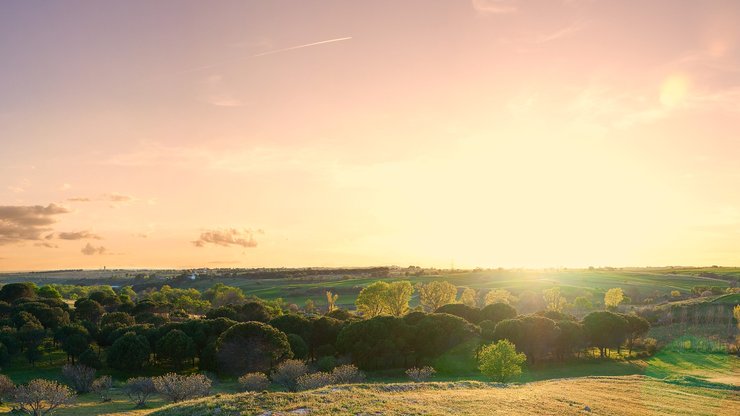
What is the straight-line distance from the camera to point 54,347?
9962 cm

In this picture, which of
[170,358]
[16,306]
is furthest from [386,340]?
[16,306]

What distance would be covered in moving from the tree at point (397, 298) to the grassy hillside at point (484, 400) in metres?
74.3

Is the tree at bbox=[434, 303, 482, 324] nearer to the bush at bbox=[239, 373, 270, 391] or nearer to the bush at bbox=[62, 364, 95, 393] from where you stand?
A: the bush at bbox=[239, 373, 270, 391]

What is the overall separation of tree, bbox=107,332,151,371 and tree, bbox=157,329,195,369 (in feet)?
8.45

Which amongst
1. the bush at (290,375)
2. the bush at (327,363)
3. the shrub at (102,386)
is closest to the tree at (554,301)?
the bush at (327,363)

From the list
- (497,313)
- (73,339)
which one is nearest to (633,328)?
(497,313)

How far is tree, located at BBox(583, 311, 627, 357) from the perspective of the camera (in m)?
98.2

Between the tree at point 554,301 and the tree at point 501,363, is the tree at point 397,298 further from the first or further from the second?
the tree at point 501,363

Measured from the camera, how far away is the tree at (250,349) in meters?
79.6

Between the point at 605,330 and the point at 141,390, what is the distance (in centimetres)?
8618

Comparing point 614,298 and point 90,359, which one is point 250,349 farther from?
point 614,298

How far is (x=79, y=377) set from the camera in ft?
230

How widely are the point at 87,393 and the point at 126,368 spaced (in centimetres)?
1553

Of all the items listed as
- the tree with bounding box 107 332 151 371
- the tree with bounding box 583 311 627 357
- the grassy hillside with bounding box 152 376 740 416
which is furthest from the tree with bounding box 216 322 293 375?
the tree with bounding box 583 311 627 357
